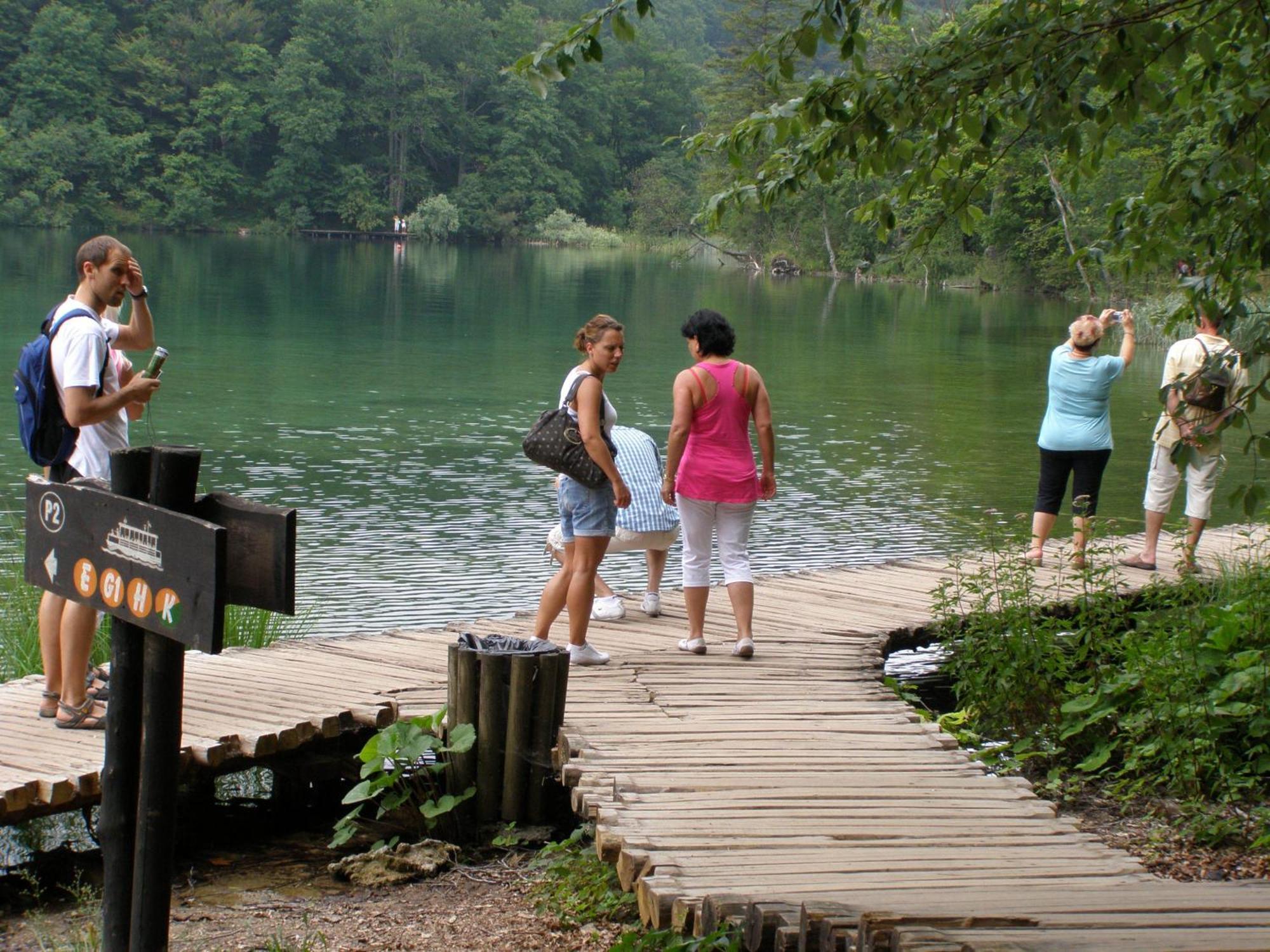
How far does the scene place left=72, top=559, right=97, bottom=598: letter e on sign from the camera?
2.96 meters

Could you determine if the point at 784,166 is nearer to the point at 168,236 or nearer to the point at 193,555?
the point at 193,555

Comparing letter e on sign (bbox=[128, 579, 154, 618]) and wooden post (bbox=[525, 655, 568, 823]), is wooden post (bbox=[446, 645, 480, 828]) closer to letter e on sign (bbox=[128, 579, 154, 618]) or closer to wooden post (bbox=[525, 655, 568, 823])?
wooden post (bbox=[525, 655, 568, 823])

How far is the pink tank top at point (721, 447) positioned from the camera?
19.5 feet

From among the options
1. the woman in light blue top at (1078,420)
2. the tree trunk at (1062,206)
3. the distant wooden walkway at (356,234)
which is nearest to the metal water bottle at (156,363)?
the tree trunk at (1062,206)

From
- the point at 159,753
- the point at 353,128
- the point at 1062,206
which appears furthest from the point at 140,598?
the point at 353,128

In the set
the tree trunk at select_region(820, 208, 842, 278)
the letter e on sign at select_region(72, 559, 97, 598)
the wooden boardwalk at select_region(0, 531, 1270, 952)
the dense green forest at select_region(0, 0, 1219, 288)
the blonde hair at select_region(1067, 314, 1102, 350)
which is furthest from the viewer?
the dense green forest at select_region(0, 0, 1219, 288)

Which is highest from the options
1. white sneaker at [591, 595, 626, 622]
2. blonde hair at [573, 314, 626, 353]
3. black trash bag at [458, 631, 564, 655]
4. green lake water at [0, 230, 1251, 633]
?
blonde hair at [573, 314, 626, 353]

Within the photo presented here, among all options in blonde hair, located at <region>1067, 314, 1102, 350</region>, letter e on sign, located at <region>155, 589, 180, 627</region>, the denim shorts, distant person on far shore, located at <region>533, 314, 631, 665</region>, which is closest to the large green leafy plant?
distant person on far shore, located at <region>533, 314, 631, 665</region>

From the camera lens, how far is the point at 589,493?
5.79 meters

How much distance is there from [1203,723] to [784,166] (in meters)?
2.47

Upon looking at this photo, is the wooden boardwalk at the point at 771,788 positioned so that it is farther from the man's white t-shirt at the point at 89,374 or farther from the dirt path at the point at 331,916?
the man's white t-shirt at the point at 89,374

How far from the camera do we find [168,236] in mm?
67000

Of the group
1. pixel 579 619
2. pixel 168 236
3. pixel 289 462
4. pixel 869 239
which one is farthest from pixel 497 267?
pixel 579 619

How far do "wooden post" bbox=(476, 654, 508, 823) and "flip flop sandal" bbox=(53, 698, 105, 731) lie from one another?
1.24 m
